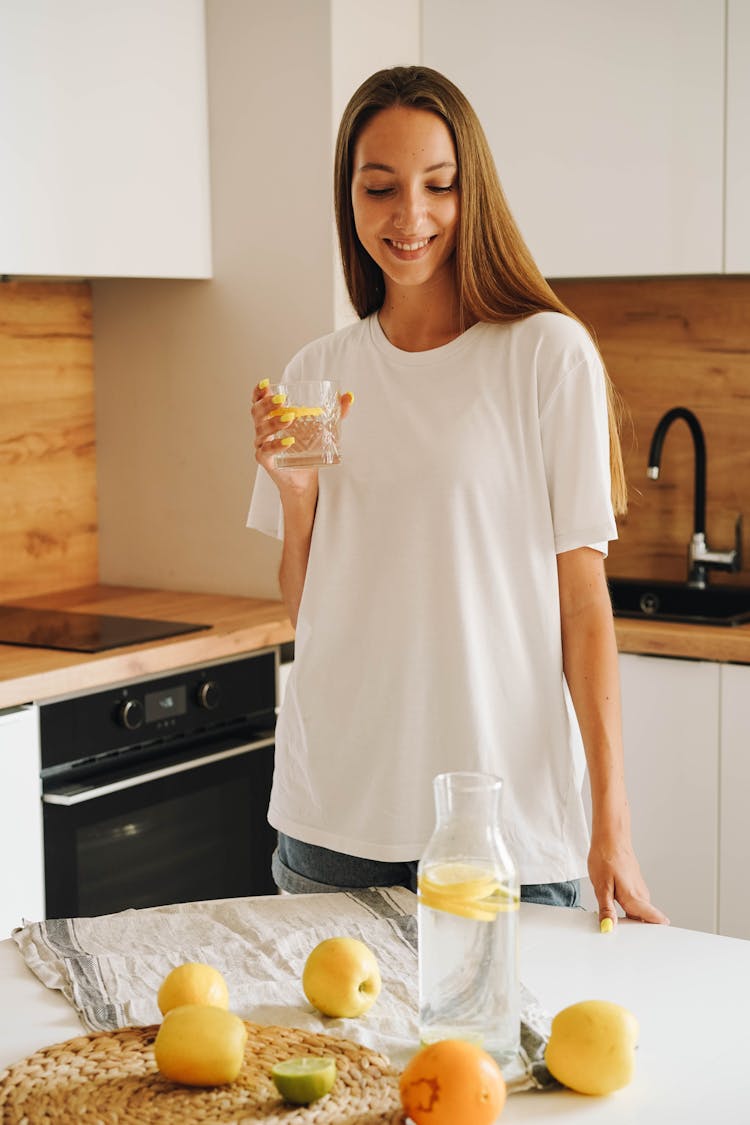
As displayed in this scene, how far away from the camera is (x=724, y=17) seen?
109 inches

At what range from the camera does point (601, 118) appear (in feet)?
9.58

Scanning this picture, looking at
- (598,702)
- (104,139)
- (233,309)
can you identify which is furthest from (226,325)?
(598,702)

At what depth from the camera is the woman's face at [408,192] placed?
63.3 inches

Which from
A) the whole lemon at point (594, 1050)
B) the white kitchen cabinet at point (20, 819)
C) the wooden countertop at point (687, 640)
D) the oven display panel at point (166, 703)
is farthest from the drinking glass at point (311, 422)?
the wooden countertop at point (687, 640)

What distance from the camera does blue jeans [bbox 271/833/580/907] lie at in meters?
1.59

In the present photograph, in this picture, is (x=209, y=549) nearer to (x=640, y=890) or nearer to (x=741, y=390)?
(x=741, y=390)

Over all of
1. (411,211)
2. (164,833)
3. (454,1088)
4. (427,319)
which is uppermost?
(411,211)

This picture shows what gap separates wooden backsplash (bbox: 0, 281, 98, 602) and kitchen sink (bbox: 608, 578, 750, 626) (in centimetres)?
119

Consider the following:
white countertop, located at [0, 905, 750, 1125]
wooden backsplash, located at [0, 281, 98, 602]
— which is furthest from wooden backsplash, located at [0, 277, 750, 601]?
white countertop, located at [0, 905, 750, 1125]

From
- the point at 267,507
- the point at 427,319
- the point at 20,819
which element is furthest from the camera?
the point at 20,819

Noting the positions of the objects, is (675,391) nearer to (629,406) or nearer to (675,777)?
(629,406)

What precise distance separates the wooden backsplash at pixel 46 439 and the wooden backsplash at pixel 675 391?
1.12 m

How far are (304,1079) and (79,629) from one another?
5.82 feet

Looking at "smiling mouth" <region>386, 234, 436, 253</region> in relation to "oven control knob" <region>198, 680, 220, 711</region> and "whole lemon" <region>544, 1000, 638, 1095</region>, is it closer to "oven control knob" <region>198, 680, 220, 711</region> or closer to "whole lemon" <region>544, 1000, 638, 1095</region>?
"whole lemon" <region>544, 1000, 638, 1095</region>
